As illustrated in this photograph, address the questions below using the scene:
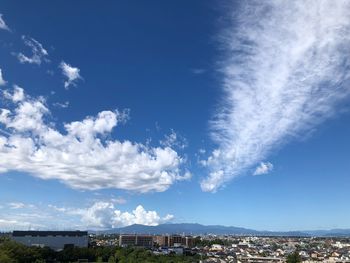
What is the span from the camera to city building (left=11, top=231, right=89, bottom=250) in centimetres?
11344

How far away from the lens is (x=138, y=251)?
83250 millimetres

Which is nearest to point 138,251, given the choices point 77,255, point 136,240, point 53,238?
point 77,255

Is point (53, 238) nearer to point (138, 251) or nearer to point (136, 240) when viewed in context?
point (136, 240)

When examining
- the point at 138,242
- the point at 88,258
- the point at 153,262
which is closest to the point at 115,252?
the point at 88,258

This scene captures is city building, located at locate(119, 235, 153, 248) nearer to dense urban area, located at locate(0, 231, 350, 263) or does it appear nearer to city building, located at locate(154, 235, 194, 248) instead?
dense urban area, located at locate(0, 231, 350, 263)

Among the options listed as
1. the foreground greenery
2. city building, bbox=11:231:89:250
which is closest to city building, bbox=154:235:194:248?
city building, bbox=11:231:89:250

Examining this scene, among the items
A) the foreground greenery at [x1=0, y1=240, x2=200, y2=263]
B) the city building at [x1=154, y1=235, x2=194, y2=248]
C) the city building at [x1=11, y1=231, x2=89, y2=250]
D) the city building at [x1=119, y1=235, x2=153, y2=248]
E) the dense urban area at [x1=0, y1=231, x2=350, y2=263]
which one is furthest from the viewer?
the city building at [x1=154, y1=235, x2=194, y2=248]

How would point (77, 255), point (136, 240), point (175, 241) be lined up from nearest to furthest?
point (77, 255)
point (136, 240)
point (175, 241)

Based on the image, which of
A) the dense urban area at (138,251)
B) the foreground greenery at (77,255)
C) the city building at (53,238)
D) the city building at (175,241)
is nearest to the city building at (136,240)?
the dense urban area at (138,251)

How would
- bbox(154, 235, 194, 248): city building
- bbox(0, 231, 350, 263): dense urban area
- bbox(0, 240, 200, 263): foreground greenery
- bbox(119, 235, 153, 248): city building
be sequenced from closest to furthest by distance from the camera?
bbox(0, 240, 200, 263): foreground greenery, bbox(0, 231, 350, 263): dense urban area, bbox(119, 235, 153, 248): city building, bbox(154, 235, 194, 248): city building

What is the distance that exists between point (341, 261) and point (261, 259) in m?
16.1

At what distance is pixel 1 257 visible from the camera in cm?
5250

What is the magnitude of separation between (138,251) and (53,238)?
43706 mm

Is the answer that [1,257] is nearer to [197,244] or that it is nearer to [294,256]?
[294,256]
